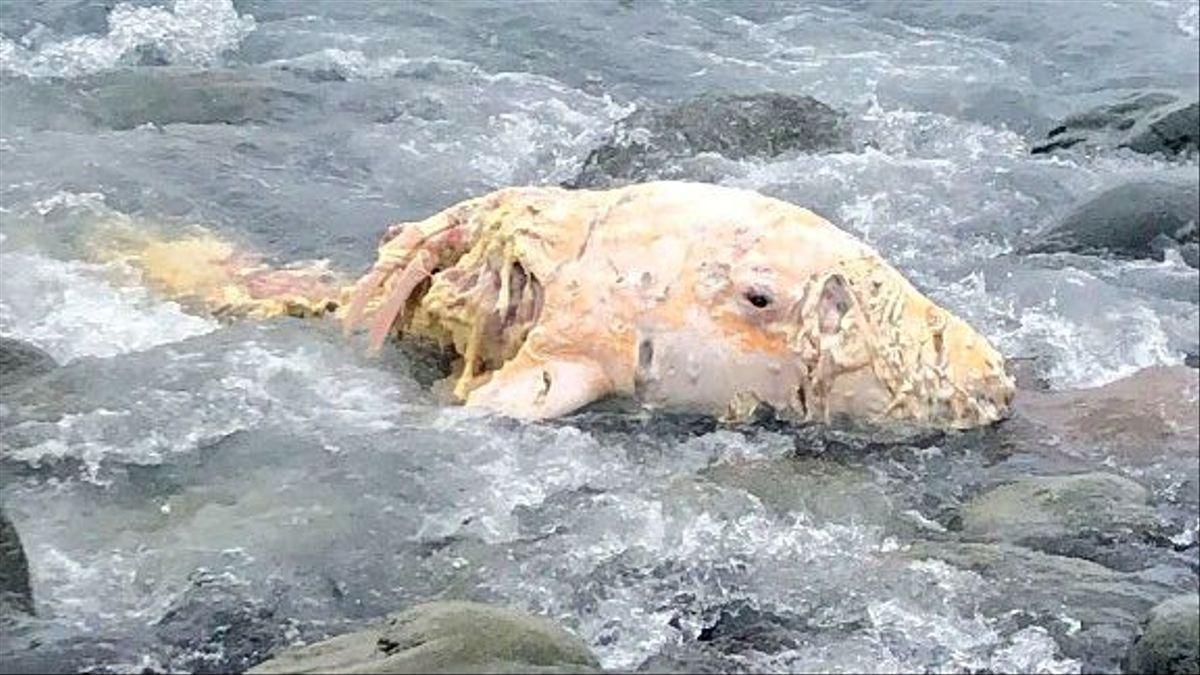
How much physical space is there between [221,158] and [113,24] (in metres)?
3.47

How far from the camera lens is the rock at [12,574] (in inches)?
220

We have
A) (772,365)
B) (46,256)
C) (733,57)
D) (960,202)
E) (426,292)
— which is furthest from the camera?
(733,57)

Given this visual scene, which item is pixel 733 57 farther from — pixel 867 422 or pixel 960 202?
pixel 867 422

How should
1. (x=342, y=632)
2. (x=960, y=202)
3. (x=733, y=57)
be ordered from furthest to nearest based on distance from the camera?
(x=733, y=57)
(x=960, y=202)
(x=342, y=632)

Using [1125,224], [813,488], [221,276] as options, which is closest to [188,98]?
→ [221,276]

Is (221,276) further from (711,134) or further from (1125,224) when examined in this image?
(1125,224)

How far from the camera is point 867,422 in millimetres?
6914

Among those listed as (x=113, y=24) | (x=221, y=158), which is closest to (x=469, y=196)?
(x=221, y=158)

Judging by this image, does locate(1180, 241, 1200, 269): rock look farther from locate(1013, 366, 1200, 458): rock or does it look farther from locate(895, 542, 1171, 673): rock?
locate(895, 542, 1171, 673): rock

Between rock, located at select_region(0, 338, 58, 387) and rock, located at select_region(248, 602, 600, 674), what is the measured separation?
283cm

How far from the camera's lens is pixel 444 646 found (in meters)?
4.61

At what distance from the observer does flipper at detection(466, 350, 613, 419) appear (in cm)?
681

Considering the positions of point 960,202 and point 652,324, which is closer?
point 652,324

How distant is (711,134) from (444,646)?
6.58m
